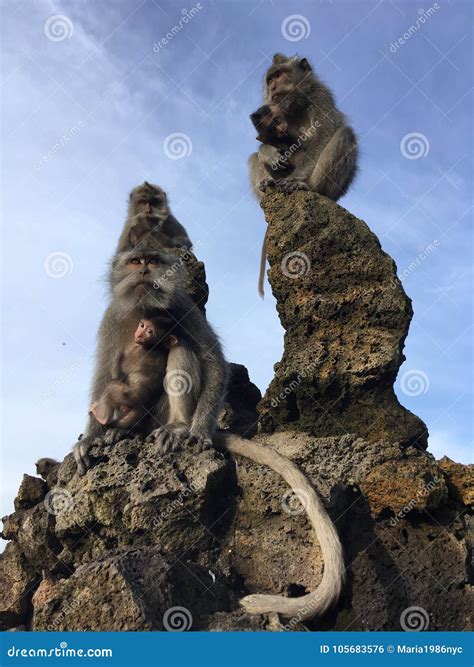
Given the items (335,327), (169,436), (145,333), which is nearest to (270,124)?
(335,327)

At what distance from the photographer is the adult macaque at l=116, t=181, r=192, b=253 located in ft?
40.5

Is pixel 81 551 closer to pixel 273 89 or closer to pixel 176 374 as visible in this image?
pixel 176 374

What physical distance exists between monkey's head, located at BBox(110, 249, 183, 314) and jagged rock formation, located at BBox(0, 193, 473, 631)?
1.25m

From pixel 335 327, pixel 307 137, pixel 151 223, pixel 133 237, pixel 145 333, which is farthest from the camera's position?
pixel 151 223

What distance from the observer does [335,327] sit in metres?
7.65

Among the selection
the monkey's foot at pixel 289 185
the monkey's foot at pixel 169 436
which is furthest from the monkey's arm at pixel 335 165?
the monkey's foot at pixel 169 436

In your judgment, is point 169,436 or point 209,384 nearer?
point 169,436

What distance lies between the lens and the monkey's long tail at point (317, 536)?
5461 mm

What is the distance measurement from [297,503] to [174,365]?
1.87 m

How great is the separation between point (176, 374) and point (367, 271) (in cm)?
228

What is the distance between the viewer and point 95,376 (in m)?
7.81

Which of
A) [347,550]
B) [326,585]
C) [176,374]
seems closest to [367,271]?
[176,374]

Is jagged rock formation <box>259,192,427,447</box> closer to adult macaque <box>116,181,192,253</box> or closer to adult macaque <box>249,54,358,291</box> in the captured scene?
adult macaque <box>249,54,358,291</box>

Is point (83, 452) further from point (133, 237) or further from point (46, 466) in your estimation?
point (133, 237)
